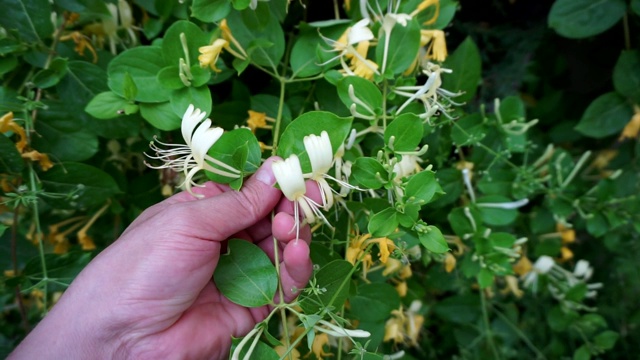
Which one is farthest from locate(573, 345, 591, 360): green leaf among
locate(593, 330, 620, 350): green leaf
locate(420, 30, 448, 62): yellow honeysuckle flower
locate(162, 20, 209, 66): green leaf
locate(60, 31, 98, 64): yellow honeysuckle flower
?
locate(60, 31, 98, 64): yellow honeysuckle flower

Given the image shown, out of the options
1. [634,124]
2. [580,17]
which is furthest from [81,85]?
[634,124]

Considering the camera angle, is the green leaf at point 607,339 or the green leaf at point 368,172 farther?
the green leaf at point 607,339

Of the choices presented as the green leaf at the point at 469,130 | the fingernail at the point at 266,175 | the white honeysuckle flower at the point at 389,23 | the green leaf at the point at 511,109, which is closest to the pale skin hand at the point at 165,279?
the fingernail at the point at 266,175

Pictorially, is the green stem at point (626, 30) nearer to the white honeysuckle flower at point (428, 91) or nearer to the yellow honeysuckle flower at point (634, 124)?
the yellow honeysuckle flower at point (634, 124)

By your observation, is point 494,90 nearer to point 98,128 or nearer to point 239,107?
point 239,107

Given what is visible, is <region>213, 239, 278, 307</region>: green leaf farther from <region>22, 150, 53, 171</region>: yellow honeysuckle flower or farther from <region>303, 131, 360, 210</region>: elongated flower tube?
<region>22, 150, 53, 171</region>: yellow honeysuckle flower
